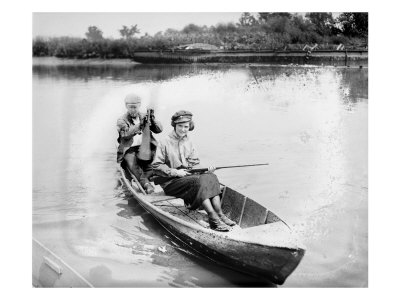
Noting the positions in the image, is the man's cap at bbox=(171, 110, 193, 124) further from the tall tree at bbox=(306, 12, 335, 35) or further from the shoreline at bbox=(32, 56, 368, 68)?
the tall tree at bbox=(306, 12, 335, 35)

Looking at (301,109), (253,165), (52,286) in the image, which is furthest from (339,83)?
(52,286)

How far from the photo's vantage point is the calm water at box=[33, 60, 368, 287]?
445 cm

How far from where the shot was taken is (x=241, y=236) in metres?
4.02

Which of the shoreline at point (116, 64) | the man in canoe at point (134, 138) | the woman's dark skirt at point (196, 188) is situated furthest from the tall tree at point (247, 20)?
the woman's dark skirt at point (196, 188)

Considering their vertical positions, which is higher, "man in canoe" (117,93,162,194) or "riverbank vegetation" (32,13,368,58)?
"riverbank vegetation" (32,13,368,58)

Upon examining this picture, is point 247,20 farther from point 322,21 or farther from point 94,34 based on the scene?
point 94,34

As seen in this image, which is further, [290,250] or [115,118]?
[115,118]

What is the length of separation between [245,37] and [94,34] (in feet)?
4.63

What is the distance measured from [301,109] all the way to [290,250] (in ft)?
4.78

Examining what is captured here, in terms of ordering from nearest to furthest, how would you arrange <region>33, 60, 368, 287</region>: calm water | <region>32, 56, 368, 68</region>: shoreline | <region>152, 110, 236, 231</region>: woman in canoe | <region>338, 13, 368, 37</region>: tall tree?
<region>152, 110, 236, 231</region>: woman in canoe
<region>33, 60, 368, 287</region>: calm water
<region>338, 13, 368, 37</region>: tall tree
<region>32, 56, 368, 68</region>: shoreline

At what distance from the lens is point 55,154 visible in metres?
4.70

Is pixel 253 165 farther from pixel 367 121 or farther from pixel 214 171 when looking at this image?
pixel 367 121

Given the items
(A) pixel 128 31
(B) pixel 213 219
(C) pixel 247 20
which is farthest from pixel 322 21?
(B) pixel 213 219

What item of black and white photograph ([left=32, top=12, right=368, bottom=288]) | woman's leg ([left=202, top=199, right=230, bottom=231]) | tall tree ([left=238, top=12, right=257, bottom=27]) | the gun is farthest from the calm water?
tall tree ([left=238, top=12, right=257, bottom=27])
